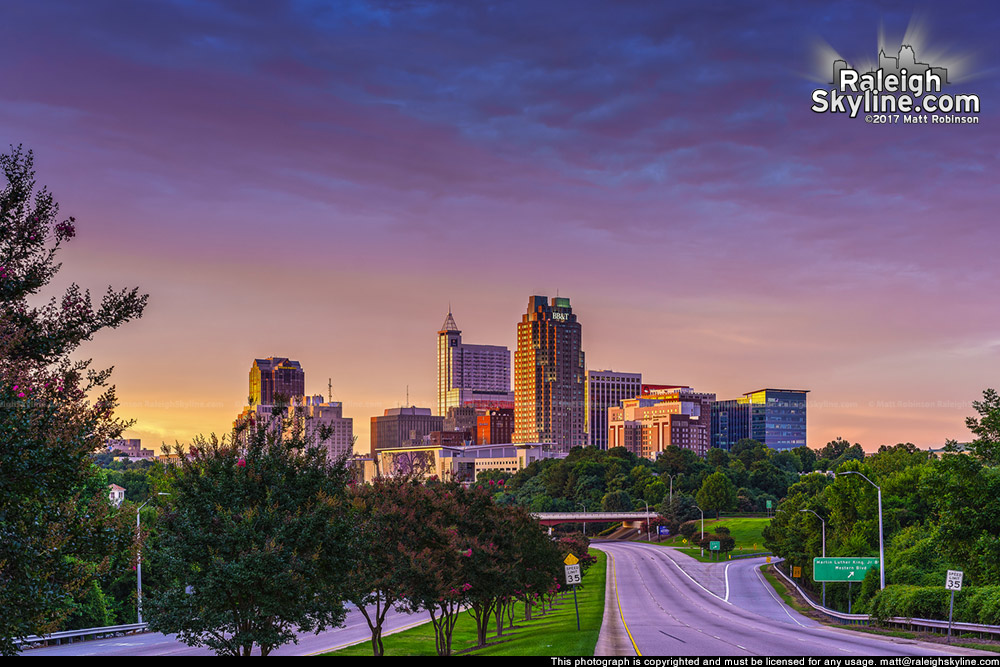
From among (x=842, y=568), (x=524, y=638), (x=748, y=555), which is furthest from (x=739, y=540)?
(x=524, y=638)

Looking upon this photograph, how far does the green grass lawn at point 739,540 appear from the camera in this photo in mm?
156863

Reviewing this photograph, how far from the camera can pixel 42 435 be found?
1791cm

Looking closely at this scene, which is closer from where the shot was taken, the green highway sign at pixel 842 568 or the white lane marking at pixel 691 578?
the green highway sign at pixel 842 568

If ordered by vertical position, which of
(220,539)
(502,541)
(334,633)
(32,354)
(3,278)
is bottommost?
(334,633)

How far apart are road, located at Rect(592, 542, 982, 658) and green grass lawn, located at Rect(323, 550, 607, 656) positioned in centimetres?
116

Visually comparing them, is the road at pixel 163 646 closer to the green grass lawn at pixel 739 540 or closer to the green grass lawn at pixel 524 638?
the green grass lawn at pixel 524 638

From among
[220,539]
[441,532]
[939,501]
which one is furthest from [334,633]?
[220,539]

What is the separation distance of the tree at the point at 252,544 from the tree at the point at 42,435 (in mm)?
3936

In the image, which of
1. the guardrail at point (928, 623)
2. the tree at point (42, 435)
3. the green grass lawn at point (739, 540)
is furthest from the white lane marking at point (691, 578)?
the tree at point (42, 435)

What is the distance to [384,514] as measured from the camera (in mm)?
39781

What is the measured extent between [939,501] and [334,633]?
134ft

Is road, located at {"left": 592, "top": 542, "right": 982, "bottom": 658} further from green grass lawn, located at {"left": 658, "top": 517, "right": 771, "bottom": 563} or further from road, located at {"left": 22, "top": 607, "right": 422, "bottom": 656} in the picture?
green grass lawn, located at {"left": 658, "top": 517, "right": 771, "bottom": 563}

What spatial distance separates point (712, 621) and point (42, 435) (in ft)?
159

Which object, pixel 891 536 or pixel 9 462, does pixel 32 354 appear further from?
pixel 891 536
